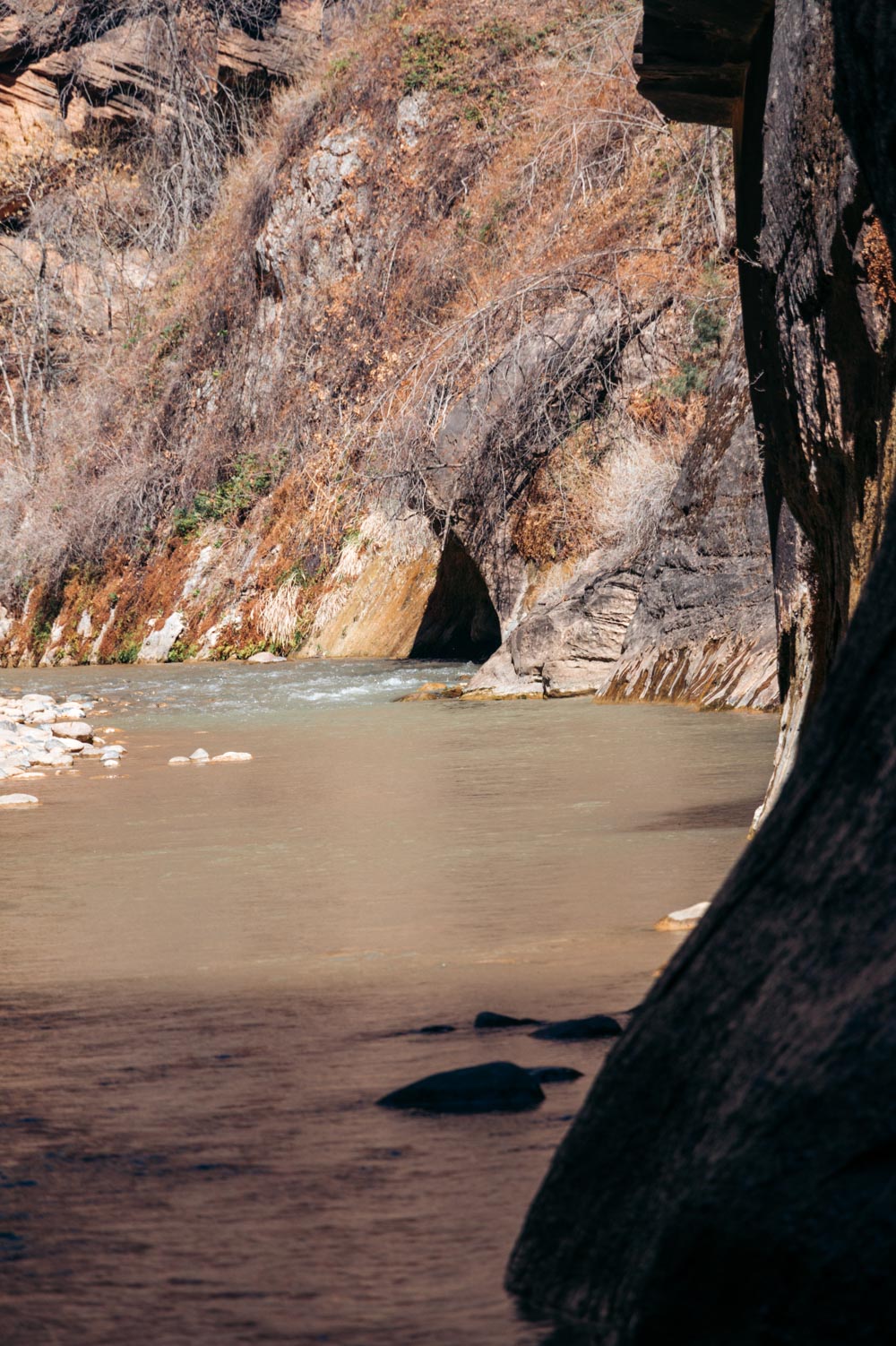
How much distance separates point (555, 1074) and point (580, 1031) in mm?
278

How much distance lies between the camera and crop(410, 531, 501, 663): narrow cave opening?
18094 millimetres

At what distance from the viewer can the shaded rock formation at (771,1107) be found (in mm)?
1150

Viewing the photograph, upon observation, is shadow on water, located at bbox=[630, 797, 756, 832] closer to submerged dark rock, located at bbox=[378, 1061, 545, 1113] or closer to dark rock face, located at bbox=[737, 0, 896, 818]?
dark rock face, located at bbox=[737, 0, 896, 818]

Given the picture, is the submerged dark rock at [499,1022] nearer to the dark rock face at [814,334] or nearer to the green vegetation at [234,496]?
the dark rock face at [814,334]

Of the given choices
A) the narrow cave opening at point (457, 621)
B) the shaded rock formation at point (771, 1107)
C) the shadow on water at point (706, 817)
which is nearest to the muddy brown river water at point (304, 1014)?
the shadow on water at point (706, 817)

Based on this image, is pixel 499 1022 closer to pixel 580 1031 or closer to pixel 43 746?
pixel 580 1031

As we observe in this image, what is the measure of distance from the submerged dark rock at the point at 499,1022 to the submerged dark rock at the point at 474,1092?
15.6 inches

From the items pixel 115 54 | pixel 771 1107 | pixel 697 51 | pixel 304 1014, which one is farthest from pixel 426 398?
pixel 115 54

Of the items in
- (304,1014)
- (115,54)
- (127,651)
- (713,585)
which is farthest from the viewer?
(115,54)

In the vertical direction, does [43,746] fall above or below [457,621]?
below

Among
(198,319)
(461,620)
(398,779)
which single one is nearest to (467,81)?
(198,319)

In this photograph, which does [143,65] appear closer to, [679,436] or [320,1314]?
[679,436]

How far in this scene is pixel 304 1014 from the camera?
2850 millimetres

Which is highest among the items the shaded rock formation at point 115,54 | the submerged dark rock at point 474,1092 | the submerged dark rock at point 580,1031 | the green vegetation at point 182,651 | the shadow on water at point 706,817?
the shaded rock formation at point 115,54
